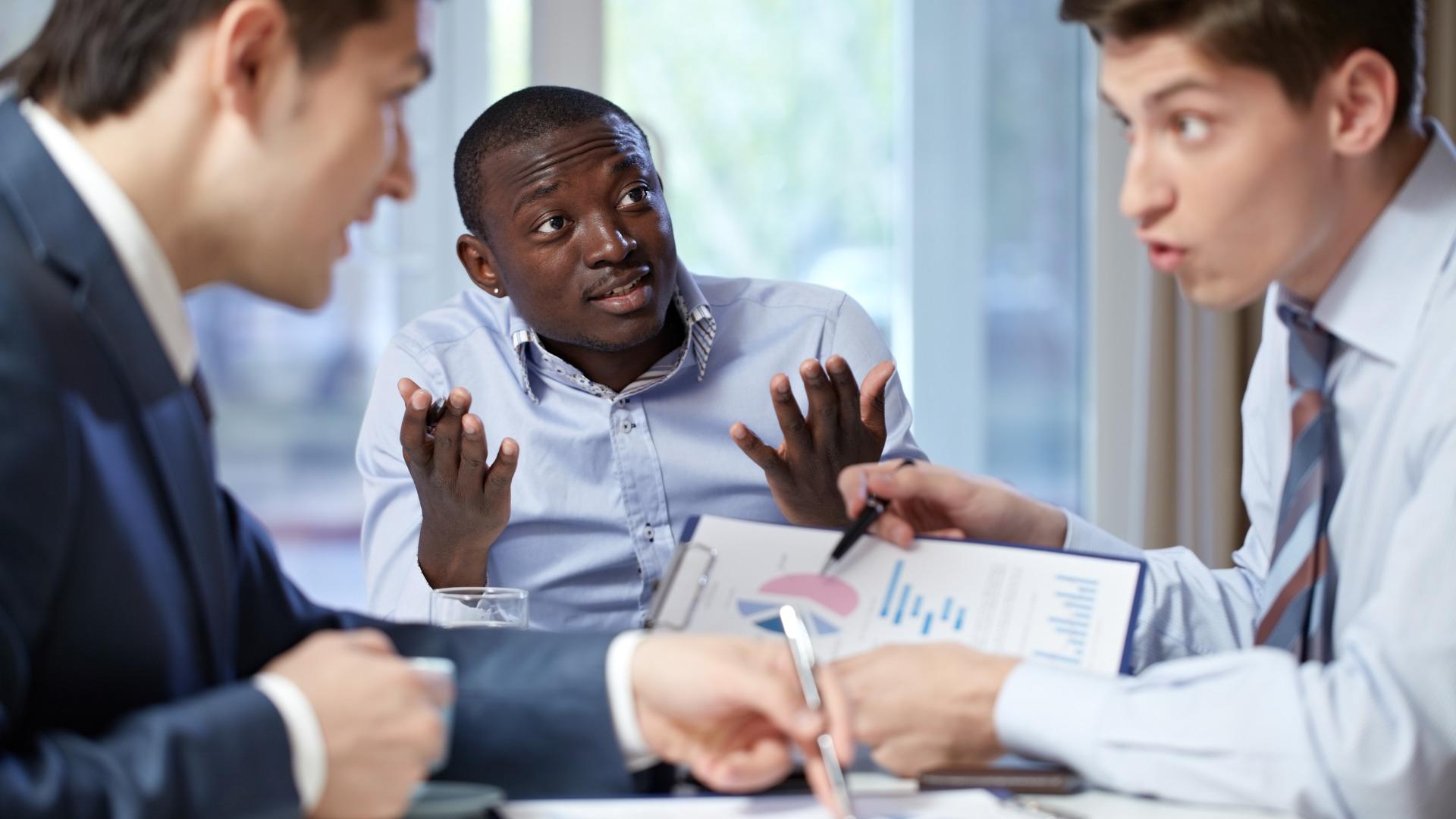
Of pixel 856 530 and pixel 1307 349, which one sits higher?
pixel 1307 349

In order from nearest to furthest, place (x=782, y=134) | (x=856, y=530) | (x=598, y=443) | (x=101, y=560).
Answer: (x=101, y=560)
(x=856, y=530)
(x=598, y=443)
(x=782, y=134)

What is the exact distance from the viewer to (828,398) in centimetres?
165

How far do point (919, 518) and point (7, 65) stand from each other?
3.31 feet

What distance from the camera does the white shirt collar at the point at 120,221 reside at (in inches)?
34.4

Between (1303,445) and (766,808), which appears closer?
(766,808)

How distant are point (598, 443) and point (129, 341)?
112 cm

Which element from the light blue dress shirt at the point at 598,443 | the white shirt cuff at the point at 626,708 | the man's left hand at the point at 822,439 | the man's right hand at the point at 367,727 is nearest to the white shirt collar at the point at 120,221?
the man's right hand at the point at 367,727

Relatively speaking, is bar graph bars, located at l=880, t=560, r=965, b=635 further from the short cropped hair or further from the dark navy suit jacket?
the short cropped hair

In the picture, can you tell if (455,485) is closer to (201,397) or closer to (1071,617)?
(201,397)

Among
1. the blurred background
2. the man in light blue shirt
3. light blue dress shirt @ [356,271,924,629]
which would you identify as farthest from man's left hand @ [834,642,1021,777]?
the blurred background

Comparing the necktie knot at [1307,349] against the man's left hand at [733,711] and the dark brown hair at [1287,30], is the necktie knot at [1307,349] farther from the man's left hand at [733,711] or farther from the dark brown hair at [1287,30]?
the man's left hand at [733,711]

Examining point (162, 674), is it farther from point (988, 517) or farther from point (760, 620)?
point (988, 517)

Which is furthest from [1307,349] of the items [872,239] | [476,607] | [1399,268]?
[872,239]

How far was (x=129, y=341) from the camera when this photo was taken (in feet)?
2.81
